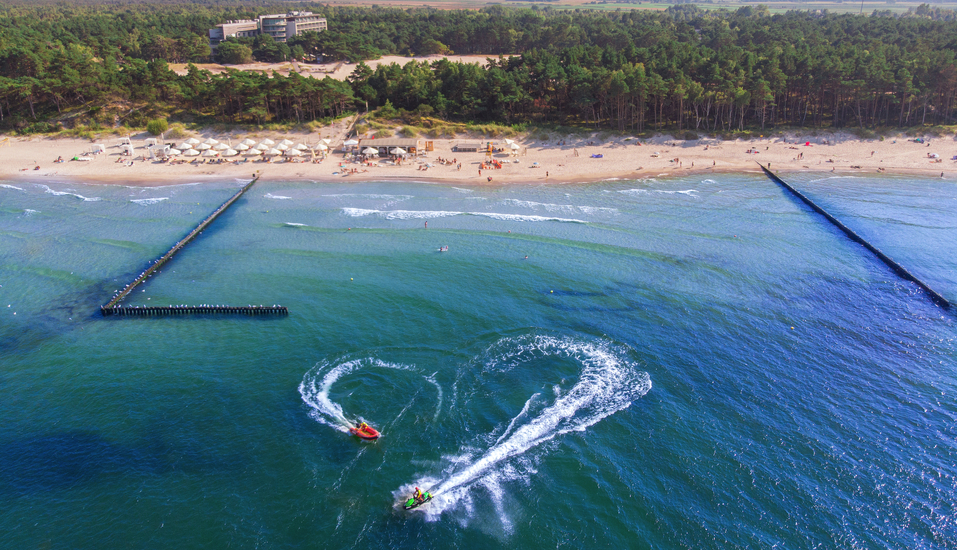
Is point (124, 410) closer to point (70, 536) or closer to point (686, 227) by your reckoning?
point (70, 536)

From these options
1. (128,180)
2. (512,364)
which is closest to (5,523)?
(512,364)

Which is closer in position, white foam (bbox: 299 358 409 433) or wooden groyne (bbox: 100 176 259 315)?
white foam (bbox: 299 358 409 433)

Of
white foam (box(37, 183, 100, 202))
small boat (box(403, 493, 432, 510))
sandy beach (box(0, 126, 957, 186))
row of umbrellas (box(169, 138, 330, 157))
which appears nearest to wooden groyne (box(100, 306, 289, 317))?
small boat (box(403, 493, 432, 510))

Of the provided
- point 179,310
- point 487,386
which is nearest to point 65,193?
point 179,310

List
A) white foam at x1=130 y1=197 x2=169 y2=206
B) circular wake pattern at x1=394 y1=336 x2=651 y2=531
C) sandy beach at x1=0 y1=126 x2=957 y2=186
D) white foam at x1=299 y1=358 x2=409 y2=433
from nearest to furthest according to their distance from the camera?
circular wake pattern at x1=394 y1=336 x2=651 y2=531, white foam at x1=299 y1=358 x2=409 y2=433, white foam at x1=130 y1=197 x2=169 y2=206, sandy beach at x1=0 y1=126 x2=957 y2=186

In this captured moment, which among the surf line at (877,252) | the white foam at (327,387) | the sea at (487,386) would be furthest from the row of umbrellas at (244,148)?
the surf line at (877,252)

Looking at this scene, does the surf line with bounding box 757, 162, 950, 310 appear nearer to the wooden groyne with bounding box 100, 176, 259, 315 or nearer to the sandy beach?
the sandy beach
